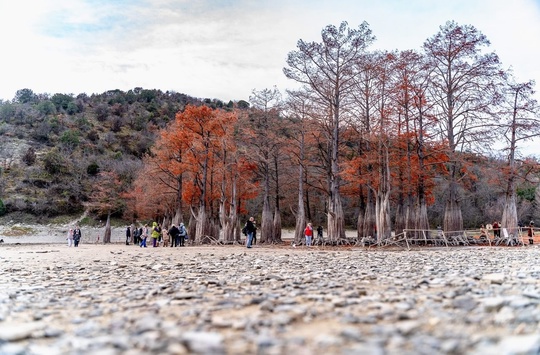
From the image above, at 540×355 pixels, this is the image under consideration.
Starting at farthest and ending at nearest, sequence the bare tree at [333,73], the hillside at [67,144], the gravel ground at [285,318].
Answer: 1. the hillside at [67,144]
2. the bare tree at [333,73]
3. the gravel ground at [285,318]

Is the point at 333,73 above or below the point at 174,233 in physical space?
above

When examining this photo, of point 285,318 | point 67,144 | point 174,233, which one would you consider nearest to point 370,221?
point 174,233

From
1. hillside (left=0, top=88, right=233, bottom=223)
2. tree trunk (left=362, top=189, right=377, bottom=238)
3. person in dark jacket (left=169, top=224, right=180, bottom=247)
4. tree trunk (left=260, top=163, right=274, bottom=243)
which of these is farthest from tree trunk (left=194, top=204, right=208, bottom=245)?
hillside (left=0, top=88, right=233, bottom=223)

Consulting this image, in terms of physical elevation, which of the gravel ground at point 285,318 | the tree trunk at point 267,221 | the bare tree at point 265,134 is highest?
the bare tree at point 265,134

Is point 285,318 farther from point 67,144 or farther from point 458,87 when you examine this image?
point 67,144

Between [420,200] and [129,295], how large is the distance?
26.4m

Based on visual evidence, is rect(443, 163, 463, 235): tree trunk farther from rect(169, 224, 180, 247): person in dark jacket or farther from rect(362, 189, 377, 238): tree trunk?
rect(169, 224, 180, 247): person in dark jacket

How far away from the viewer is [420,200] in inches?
1191

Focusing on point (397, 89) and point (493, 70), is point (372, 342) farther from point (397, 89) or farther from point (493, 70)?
point (493, 70)

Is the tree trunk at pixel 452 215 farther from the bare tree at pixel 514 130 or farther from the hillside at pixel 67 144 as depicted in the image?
the hillside at pixel 67 144

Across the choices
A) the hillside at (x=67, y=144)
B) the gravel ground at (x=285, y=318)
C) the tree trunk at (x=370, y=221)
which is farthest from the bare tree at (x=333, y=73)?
the hillside at (x=67, y=144)

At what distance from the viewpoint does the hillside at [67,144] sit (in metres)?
60.9

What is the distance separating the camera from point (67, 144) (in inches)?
2867

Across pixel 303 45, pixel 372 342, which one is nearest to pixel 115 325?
pixel 372 342
